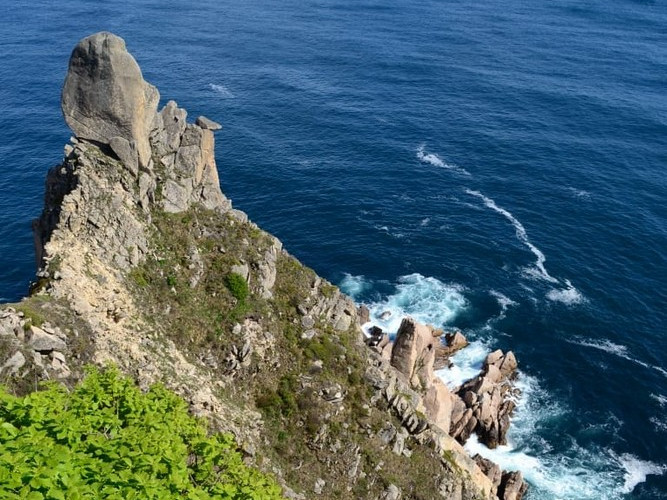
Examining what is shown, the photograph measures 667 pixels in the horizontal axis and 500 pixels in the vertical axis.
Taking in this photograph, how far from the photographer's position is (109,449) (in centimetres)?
2594

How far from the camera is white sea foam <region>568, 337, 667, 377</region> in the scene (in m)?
94.3

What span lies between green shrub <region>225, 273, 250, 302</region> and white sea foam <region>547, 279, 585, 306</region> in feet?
223

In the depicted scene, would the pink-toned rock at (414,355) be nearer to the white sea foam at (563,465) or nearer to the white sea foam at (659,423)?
the white sea foam at (563,465)

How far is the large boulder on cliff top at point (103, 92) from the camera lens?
182 ft

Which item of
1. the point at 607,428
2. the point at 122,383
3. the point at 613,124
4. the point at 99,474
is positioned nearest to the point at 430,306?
the point at 607,428

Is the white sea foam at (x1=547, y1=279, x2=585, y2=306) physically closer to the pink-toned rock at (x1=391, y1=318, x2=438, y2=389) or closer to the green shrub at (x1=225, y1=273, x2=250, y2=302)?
the pink-toned rock at (x1=391, y1=318, x2=438, y2=389)

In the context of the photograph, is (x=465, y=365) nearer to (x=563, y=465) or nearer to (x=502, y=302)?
(x=502, y=302)

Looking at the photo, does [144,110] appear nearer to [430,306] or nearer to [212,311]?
[212,311]

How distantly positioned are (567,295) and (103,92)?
8612cm

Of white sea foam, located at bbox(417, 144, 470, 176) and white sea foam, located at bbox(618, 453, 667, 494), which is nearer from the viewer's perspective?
→ white sea foam, located at bbox(618, 453, 667, 494)

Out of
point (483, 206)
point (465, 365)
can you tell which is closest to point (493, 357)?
point (465, 365)

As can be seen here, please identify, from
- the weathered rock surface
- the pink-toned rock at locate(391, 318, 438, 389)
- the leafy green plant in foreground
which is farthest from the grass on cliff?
the weathered rock surface

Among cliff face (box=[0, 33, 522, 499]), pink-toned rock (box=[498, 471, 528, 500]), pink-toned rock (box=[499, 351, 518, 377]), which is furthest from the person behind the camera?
pink-toned rock (box=[499, 351, 518, 377])

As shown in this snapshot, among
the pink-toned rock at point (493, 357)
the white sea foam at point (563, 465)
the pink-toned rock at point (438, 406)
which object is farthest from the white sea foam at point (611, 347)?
the pink-toned rock at point (438, 406)
